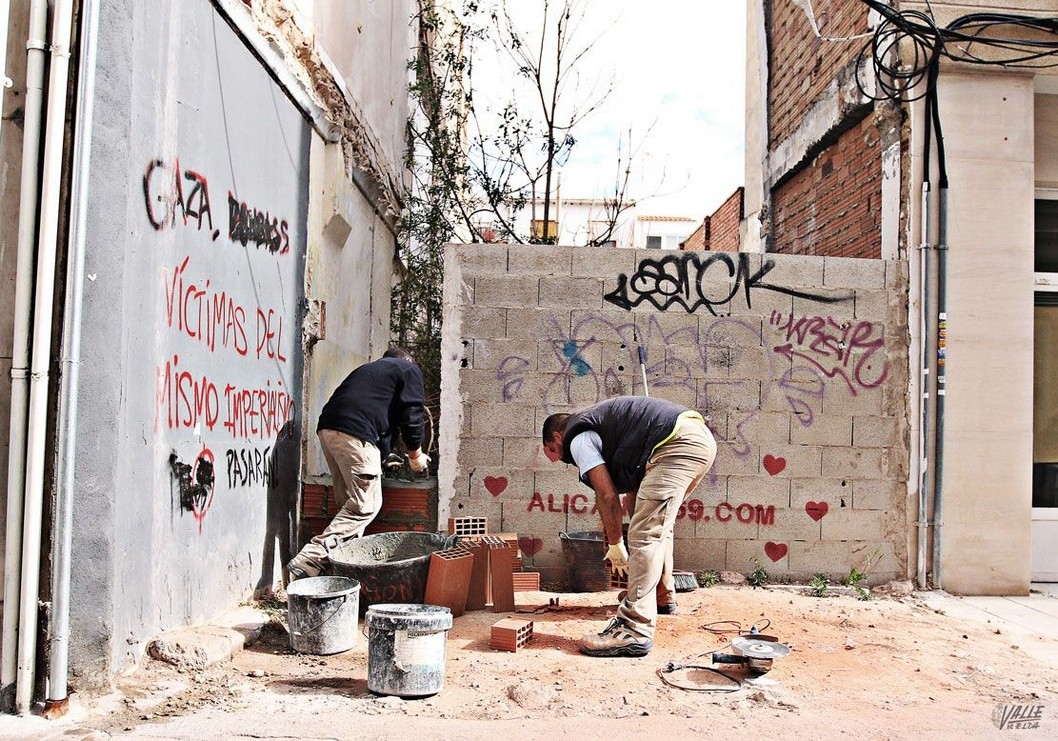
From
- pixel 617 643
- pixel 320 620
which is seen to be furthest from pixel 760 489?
pixel 320 620

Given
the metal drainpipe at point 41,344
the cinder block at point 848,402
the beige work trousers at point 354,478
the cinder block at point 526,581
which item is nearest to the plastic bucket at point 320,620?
the beige work trousers at point 354,478

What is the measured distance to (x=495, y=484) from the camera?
6590mm

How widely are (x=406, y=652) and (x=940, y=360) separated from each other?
4.79m

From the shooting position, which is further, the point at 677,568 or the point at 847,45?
the point at 847,45

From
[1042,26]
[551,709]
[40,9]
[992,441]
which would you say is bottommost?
[551,709]

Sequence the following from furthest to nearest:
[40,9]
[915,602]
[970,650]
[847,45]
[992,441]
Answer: [847,45] < [992,441] < [915,602] < [970,650] < [40,9]

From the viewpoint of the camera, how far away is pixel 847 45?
25.7 ft

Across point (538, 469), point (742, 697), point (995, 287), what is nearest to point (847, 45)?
point (995, 287)

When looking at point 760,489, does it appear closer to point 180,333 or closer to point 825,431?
point 825,431

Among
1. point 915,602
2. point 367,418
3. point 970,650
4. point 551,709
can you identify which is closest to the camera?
point 551,709

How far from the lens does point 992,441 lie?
6.73 metres

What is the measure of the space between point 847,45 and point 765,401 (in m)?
3.46

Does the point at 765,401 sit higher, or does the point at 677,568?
the point at 765,401

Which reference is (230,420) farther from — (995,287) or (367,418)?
(995,287)
